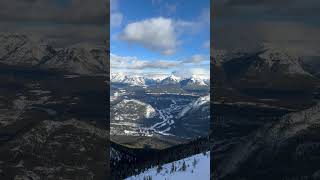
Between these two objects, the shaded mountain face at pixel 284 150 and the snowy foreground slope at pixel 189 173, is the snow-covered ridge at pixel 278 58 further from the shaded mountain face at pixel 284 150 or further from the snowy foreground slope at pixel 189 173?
the snowy foreground slope at pixel 189 173

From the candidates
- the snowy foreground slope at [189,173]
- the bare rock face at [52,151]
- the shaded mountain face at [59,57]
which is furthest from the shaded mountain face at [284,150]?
the snowy foreground slope at [189,173]

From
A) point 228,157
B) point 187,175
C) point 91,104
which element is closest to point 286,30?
point 228,157

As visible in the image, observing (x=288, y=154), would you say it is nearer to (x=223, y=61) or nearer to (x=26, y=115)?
(x=223, y=61)

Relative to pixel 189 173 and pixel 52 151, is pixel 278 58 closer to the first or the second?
pixel 52 151

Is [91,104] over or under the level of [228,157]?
over

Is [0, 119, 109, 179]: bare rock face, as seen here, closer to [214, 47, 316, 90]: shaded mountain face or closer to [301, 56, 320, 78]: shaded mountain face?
[214, 47, 316, 90]: shaded mountain face

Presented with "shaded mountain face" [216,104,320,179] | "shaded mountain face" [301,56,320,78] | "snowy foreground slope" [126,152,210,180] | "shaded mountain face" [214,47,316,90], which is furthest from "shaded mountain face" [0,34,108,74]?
"snowy foreground slope" [126,152,210,180]
